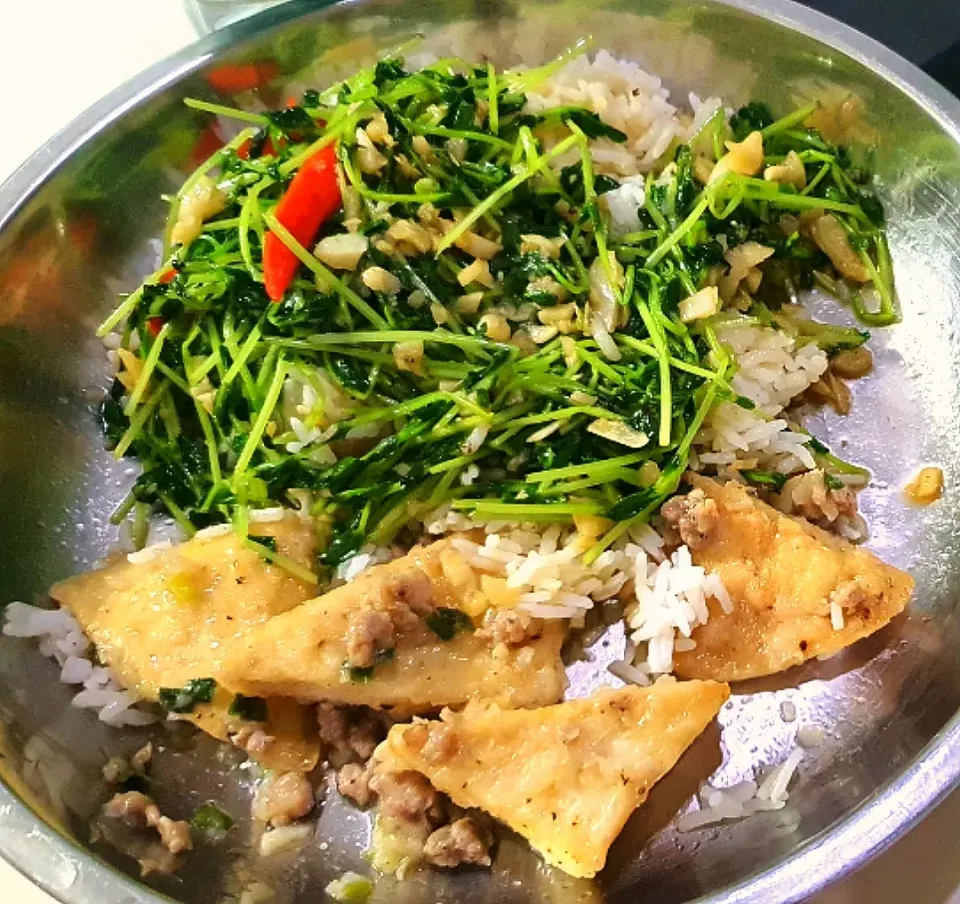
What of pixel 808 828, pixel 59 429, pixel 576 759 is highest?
pixel 59 429

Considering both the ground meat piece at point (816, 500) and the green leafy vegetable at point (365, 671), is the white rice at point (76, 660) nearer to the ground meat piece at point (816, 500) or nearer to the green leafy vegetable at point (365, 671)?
the green leafy vegetable at point (365, 671)

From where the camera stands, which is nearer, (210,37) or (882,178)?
(882,178)

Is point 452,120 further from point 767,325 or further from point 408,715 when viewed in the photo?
point 408,715

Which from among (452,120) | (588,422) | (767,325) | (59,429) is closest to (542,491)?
(588,422)

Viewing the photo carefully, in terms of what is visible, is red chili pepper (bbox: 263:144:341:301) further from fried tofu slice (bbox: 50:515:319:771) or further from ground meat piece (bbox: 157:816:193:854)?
ground meat piece (bbox: 157:816:193:854)

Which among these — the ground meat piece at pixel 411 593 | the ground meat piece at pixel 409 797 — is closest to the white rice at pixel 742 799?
the ground meat piece at pixel 409 797

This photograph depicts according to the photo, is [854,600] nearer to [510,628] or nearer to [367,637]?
[510,628]

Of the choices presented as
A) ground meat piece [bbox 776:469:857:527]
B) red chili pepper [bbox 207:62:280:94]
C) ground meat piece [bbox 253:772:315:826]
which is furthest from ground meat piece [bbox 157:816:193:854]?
red chili pepper [bbox 207:62:280:94]

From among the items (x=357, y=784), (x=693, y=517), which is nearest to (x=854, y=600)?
(x=693, y=517)
